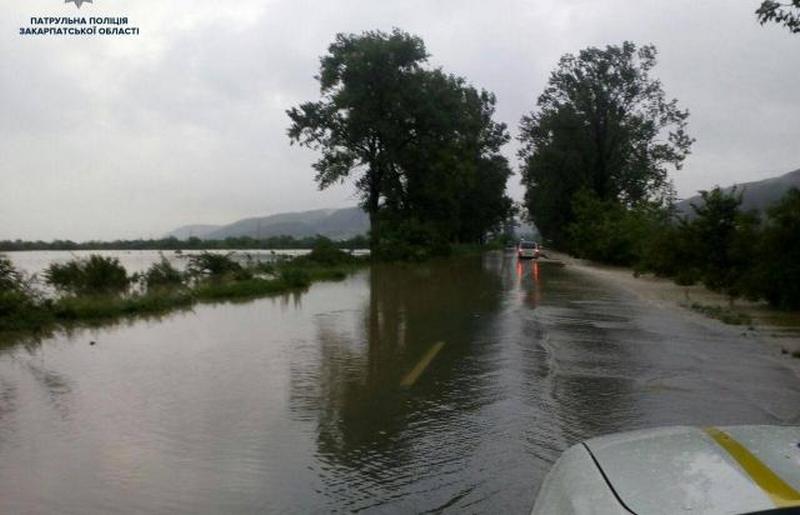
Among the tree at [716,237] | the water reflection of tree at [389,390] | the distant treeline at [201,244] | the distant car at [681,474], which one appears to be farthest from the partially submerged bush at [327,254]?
the distant car at [681,474]

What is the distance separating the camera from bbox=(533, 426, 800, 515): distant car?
2334mm

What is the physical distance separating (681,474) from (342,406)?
6.23 m

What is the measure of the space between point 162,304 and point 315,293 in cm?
759

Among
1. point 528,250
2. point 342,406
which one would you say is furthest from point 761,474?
point 528,250

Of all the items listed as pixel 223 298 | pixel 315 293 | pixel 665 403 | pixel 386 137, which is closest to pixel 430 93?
pixel 386 137

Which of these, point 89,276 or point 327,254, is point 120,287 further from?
point 327,254

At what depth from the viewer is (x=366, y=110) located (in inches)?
2106

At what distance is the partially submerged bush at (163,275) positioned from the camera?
2360cm

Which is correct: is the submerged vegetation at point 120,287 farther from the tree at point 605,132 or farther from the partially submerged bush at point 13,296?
the tree at point 605,132

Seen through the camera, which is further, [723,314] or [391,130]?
[391,130]

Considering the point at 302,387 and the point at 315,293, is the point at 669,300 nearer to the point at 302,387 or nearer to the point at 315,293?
the point at 315,293

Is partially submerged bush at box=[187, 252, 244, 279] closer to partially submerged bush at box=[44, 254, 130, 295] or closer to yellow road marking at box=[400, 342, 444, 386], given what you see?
partially submerged bush at box=[44, 254, 130, 295]

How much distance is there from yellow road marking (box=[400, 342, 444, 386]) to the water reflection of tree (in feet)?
0.33

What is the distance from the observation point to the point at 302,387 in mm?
9602
